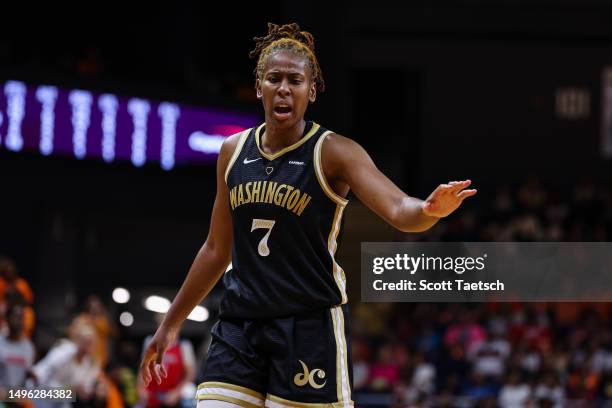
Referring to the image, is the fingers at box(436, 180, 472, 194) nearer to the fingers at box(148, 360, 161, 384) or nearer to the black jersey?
the black jersey

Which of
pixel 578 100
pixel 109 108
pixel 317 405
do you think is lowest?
pixel 317 405

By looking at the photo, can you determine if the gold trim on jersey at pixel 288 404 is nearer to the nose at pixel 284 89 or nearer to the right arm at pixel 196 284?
the right arm at pixel 196 284

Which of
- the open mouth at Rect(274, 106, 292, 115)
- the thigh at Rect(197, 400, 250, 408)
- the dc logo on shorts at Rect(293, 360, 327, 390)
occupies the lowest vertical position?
the thigh at Rect(197, 400, 250, 408)

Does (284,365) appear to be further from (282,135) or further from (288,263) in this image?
(282,135)

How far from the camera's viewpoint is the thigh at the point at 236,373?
3.81 metres

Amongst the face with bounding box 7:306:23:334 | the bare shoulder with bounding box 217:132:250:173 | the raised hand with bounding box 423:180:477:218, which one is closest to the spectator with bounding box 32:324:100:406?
the face with bounding box 7:306:23:334

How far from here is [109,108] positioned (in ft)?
41.3

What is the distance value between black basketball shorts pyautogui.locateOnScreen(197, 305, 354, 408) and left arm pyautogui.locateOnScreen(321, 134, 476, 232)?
46 cm

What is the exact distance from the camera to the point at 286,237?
3.85m

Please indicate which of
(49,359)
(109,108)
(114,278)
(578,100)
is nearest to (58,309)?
(114,278)

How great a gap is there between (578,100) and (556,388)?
9.43 meters

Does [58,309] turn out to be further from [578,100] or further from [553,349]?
[578,100]

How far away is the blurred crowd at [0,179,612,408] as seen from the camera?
786 centimetres

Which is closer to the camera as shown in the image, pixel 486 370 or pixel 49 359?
pixel 49 359
